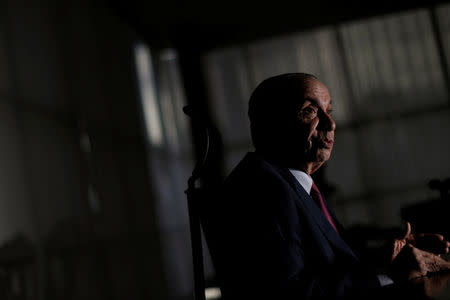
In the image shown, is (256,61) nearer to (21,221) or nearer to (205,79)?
(205,79)

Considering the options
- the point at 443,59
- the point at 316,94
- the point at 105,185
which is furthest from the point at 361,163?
the point at 316,94

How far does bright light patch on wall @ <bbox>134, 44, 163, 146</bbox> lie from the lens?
662cm

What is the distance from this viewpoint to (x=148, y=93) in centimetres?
695

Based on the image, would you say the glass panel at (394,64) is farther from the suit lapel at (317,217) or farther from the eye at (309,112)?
the suit lapel at (317,217)

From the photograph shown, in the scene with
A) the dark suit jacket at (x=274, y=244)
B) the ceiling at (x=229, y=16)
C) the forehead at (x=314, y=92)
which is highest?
the ceiling at (x=229, y=16)

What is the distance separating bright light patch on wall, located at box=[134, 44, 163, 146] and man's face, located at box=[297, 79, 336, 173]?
536 centimetres

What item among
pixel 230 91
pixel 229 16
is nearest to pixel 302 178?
→ pixel 229 16

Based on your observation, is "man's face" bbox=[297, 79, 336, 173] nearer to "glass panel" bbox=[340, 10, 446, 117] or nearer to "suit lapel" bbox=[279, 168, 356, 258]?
"suit lapel" bbox=[279, 168, 356, 258]

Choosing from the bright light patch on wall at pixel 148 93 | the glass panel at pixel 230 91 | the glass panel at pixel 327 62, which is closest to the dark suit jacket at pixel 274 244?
the bright light patch on wall at pixel 148 93

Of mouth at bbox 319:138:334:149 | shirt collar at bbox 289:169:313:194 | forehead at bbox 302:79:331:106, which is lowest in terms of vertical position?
shirt collar at bbox 289:169:313:194

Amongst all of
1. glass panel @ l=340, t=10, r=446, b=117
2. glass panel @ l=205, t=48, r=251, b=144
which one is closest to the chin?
glass panel @ l=205, t=48, r=251, b=144

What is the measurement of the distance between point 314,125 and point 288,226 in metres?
0.33

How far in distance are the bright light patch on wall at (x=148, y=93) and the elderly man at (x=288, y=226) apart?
17.5ft

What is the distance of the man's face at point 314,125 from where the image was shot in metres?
1.25
